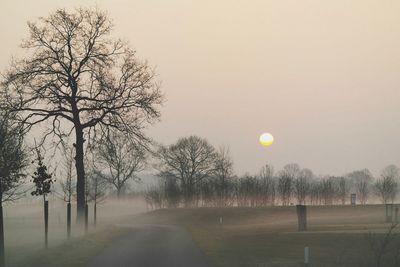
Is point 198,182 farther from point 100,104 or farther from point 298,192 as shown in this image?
point 100,104

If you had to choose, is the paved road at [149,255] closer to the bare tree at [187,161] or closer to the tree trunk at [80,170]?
the tree trunk at [80,170]

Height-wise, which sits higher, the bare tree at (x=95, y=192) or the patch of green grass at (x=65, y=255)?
the bare tree at (x=95, y=192)

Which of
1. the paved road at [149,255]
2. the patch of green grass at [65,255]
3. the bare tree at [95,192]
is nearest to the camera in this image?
the patch of green grass at [65,255]

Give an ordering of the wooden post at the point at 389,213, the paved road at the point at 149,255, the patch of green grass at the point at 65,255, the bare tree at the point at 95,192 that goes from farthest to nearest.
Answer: the wooden post at the point at 389,213, the bare tree at the point at 95,192, the paved road at the point at 149,255, the patch of green grass at the point at 65,255

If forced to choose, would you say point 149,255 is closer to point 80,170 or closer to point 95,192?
point 80,170

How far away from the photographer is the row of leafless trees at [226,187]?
86750 millimetres

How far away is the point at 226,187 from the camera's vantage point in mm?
91000

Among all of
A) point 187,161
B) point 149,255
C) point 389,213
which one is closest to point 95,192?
point 149,255

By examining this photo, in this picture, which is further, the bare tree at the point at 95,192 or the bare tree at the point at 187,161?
the bare tree at the point at 187,161

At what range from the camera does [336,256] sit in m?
23.9

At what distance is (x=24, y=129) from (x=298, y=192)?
57684 mm

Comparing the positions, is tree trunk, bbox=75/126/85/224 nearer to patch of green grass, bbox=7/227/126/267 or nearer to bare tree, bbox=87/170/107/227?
bare tree, bbox=87/170/107/227

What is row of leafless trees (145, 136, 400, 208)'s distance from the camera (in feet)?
285

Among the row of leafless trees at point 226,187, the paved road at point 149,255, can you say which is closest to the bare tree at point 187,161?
the row of leafless trees at point 226,187
